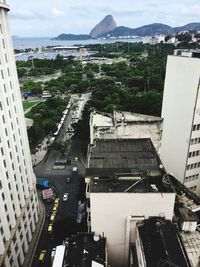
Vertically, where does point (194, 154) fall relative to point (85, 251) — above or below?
above

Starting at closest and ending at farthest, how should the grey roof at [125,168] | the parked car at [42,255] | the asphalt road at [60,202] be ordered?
1. the grey roof at [125,168]
2. the parked car at [42,255]
3. the asphalt road at [60,202]

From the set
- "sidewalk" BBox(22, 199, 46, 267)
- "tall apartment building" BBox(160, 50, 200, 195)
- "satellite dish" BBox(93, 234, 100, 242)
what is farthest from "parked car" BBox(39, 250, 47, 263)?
"tall apartment building" BBox(160, 50, 200, 195)

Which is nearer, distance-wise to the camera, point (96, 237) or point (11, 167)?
point (96, 237)

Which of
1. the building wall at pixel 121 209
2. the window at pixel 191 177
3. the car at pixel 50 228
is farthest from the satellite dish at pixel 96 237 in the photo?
the window at pixel 191 177

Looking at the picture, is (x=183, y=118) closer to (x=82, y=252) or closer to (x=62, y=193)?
(x=82, y=252)

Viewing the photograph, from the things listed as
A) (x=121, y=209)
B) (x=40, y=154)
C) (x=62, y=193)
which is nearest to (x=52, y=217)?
(x=62, y=193)

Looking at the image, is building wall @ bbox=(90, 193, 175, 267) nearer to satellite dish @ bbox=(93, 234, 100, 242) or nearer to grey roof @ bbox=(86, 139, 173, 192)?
satellite dish @ bbox=(93, 234, 100, 242)

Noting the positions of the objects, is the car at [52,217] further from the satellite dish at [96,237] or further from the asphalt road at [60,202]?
the satellite dish at [96,237]
